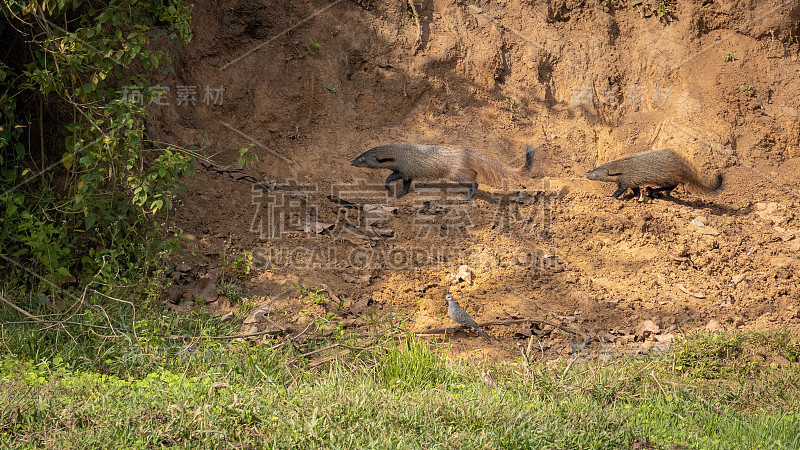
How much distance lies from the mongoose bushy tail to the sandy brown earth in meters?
0.19

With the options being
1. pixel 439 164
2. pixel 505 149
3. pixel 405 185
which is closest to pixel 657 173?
pixel 505 149

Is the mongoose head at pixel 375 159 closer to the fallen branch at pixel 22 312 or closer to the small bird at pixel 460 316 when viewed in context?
the small bird at pixel 460 316

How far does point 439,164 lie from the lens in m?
7.60

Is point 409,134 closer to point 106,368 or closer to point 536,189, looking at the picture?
point 536,189

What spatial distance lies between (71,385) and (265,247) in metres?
2.49

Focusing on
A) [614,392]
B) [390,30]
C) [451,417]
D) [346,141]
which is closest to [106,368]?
[451,417]

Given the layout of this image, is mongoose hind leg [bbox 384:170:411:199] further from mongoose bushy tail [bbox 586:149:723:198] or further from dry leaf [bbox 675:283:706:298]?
dry leaf [bbox 675:283:706:298]

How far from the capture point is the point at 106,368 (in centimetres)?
440

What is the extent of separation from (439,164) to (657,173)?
7.90 feet

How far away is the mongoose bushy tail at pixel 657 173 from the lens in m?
7.41

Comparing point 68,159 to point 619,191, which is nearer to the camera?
point 68,159

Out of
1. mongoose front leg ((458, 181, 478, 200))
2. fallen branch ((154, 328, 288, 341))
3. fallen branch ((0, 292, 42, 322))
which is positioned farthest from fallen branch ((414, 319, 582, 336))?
fallen branch ((0, 292, 42, 322))

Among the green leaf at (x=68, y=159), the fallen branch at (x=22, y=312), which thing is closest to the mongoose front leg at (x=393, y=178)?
the green leaf at (x=68, y=159)

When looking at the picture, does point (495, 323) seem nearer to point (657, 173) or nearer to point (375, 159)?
point (375, 159)
